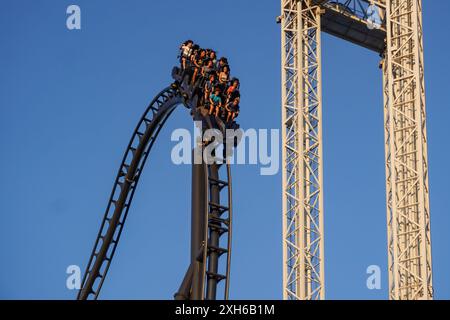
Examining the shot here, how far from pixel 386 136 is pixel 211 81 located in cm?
696

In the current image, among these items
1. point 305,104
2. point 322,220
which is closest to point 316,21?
point 305,104

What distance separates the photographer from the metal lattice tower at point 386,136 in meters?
29.1

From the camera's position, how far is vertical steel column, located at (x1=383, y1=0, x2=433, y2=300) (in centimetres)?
2878

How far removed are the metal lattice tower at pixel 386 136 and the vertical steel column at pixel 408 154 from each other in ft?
0.08

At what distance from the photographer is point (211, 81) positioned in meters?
27.4

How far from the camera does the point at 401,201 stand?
29.5 m

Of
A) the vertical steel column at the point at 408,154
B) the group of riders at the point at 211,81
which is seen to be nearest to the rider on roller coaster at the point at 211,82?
the group of riders at the point at 211,81

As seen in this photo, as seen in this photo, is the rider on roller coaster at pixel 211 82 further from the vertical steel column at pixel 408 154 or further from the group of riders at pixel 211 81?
the vertical steel column at pixel 408 154

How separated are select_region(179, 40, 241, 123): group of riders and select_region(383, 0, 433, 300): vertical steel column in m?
4.61

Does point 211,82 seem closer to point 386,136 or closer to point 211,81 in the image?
point 211,81

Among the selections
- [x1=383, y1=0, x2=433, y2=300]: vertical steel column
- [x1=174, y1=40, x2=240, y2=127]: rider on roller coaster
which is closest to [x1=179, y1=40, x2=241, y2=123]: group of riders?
[x1=174, y1=40, x2=240, y2=127]: rider on roller coaster

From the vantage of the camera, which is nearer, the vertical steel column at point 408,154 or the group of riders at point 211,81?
the group of riders at point 211,81

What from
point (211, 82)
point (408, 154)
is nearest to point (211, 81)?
point (211, 82)
